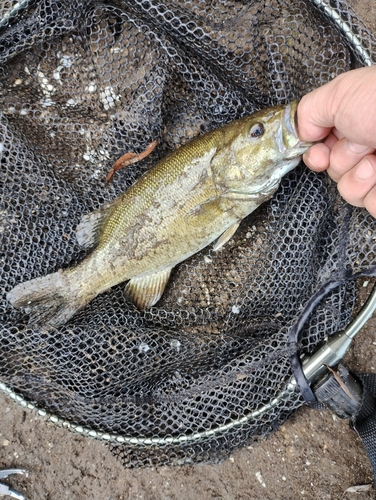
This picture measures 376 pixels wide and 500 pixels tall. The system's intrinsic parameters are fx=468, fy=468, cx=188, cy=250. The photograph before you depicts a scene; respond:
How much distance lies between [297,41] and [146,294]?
62.0 inches

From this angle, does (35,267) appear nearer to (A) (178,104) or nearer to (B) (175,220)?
(B) (175,220)

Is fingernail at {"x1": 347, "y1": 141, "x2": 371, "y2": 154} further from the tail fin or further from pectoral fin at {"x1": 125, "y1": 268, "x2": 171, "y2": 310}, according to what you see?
the tail fin

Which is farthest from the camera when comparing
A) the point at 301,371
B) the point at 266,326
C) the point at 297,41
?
the point at 266,326

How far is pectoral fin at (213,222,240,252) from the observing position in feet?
8.32

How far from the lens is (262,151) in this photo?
7.31 ft

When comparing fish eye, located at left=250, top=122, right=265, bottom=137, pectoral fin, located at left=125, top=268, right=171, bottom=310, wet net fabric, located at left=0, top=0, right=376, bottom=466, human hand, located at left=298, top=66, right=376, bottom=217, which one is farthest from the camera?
pectoral fin, located at left=125, top=268, right=171, bottom=310

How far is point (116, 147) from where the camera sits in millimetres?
2701

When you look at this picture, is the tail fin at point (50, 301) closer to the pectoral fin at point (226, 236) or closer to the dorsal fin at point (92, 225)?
the dorsal fin at point (92, 225)

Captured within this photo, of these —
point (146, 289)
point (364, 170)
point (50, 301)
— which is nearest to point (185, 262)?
point (146, 289)

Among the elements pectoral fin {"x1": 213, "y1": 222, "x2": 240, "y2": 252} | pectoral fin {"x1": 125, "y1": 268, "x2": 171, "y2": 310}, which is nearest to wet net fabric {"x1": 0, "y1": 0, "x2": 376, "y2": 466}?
pectoral fin {"x1": 125, "y1": 268, "x2": 171, "y2": 310}

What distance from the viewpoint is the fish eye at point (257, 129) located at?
221cm

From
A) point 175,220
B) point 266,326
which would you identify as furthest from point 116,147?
point 266,326

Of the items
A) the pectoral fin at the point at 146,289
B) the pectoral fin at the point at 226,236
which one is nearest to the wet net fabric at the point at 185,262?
the pectoral fin at the point at 146,289

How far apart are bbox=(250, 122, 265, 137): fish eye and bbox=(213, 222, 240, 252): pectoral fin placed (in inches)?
20.2
